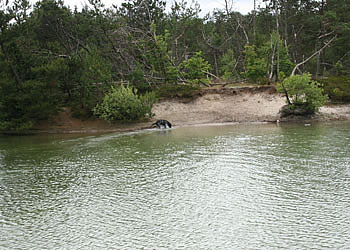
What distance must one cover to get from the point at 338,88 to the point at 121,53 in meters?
21.3

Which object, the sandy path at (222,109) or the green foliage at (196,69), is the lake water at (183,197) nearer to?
the sandy path at (222,109)

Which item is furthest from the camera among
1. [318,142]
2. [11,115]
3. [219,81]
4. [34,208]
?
[219,81]

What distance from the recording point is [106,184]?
1348 cm

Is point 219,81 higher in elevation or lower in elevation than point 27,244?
higher

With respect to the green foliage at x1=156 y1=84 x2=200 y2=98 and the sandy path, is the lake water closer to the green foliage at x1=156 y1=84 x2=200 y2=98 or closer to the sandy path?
the sandy path

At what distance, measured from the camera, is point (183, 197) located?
37.3ft

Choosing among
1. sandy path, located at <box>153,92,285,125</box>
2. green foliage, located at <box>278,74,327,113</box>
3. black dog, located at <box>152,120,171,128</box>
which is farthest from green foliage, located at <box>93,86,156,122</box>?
green foliage, located at <box>278,74,327,113</box>

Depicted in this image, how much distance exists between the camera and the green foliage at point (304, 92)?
30.5 m

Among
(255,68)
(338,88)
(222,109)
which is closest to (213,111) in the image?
(222,109)

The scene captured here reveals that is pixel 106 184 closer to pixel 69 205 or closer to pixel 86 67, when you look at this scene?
pixel 69 205

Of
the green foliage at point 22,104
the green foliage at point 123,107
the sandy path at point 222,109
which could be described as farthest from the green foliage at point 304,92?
the green foliage at point 22,104

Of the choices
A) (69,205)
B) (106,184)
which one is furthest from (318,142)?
(69,205)

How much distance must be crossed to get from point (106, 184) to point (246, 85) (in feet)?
94.5

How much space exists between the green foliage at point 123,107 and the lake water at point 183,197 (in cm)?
1253
